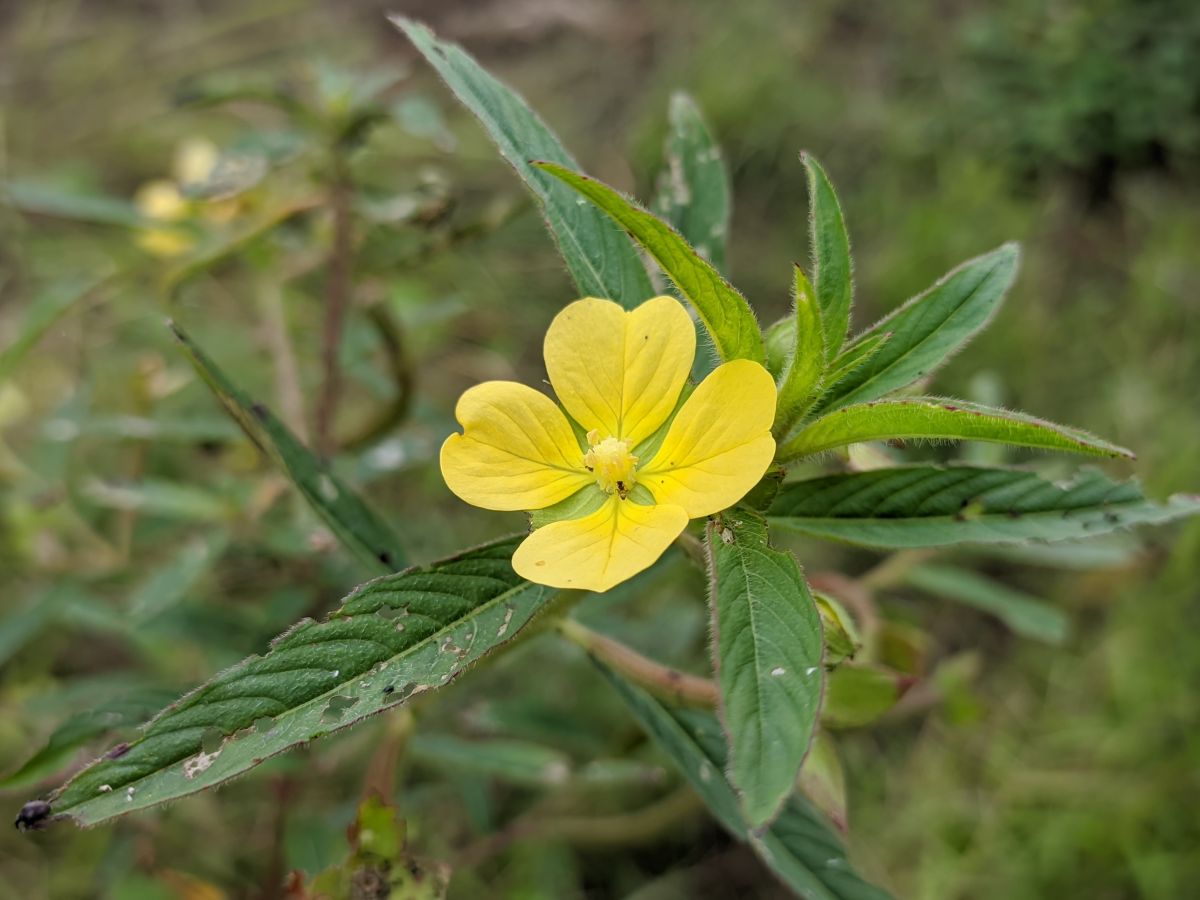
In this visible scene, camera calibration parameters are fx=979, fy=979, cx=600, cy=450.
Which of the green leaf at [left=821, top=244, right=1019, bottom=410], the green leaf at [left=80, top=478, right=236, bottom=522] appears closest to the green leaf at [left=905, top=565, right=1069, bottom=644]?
the green leaf at [left=821, top=244, right=1019, bottom=410]

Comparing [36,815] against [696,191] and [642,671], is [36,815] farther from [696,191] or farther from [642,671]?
[696,191]

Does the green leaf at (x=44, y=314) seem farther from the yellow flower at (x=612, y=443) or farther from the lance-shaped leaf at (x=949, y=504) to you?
the lance-shaped leaf at (x=949, y=504)

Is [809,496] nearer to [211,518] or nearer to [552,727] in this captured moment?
[552,727]

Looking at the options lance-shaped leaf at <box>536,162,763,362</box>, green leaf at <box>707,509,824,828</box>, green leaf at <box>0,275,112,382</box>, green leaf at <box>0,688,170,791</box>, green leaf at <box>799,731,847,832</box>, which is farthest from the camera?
green leaf at <box>0,275,112,382</box>

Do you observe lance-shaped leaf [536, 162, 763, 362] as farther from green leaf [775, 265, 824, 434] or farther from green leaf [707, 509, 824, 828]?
green leaf [707, 509, 824, 828]

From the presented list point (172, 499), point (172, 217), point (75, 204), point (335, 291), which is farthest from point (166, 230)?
point (172, 499)

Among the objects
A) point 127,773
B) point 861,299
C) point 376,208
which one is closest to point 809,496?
point 127,773

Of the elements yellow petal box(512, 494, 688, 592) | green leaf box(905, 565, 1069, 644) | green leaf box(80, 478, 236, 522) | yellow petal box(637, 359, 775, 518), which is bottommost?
green leaf box(905, 565, 1069, 644)
